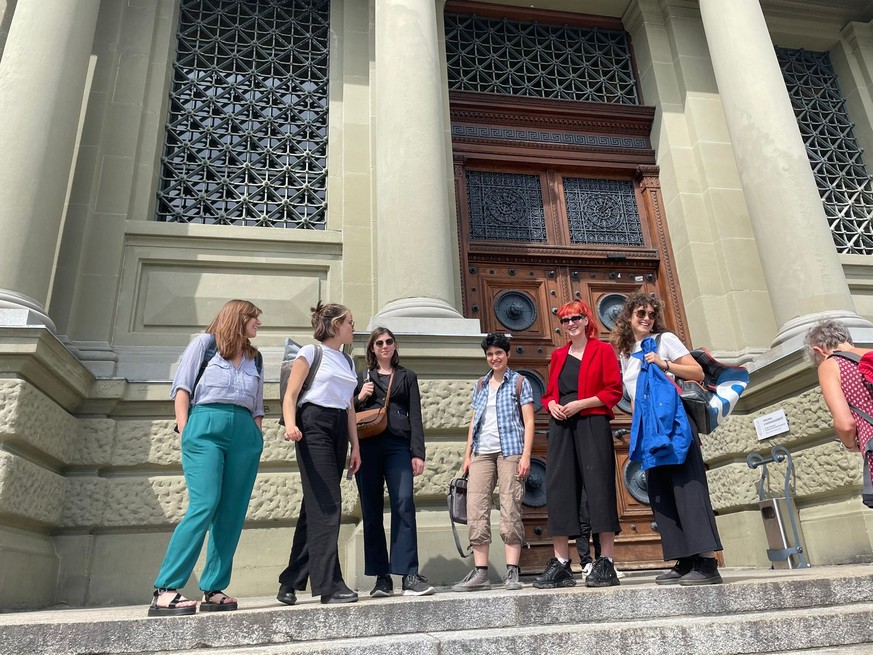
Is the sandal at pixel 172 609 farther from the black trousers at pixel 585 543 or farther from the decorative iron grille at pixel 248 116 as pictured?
the decorative iron grille at pixel 248 116

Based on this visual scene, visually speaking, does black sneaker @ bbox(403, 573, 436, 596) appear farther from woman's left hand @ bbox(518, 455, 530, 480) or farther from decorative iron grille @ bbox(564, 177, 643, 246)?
decorative iron grille @ bbox(564, 177, 643, 246)

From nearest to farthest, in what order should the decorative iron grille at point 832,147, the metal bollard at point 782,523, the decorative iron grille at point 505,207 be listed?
the metal bollard at point 782,523 → the decorative iron grille at point 505,207 → the decorative iron grille at point 832,147

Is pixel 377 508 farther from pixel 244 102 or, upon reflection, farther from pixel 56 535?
pixel 244 102

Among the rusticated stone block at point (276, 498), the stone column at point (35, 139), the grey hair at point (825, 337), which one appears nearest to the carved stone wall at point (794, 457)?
the grey hair at point (825, 337)

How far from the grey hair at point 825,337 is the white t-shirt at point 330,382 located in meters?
2.80

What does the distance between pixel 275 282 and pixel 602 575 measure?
15.5ft

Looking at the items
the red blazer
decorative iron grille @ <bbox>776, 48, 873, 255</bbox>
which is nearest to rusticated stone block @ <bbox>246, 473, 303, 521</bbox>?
the red blazer

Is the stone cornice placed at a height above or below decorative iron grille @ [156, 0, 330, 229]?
below

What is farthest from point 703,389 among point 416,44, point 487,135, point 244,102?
point 244,102

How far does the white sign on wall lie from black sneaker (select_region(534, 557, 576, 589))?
3514mm

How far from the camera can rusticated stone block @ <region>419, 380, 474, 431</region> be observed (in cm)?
580

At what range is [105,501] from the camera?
5.66 m

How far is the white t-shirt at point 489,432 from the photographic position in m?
4.40

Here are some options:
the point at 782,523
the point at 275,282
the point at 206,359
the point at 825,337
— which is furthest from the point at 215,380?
the point at 782,523
